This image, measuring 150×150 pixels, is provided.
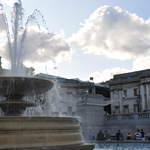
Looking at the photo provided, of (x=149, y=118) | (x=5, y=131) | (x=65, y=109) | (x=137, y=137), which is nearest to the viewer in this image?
(x=5, y=131)

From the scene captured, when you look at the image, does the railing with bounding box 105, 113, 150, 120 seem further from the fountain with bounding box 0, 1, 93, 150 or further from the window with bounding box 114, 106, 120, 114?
the fountain with bounding box 0, 1, 93, 150

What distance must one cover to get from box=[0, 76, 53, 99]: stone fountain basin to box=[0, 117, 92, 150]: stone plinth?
181 centimetres

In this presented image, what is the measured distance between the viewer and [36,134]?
7.30 m

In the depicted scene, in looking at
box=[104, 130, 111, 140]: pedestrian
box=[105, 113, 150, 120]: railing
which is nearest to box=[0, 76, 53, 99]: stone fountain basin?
box=[104, 130, 111, 140]: pedestrian

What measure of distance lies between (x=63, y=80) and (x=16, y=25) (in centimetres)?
3135

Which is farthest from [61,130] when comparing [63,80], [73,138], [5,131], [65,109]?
[63,80]

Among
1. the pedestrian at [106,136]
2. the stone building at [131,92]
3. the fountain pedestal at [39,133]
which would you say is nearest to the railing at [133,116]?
the pedestrian at [106,136]

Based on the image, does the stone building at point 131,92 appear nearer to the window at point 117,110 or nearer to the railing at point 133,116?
the window at point 117,110

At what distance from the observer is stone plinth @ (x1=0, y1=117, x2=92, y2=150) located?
708cm

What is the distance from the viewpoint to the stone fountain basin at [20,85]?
29.3ft

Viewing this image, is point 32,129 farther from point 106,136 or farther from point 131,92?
point 131,92

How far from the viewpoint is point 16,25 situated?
1240cm

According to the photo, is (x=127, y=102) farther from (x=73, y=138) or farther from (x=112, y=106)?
(x=73, y=138)

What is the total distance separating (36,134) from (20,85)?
2.35 meters
